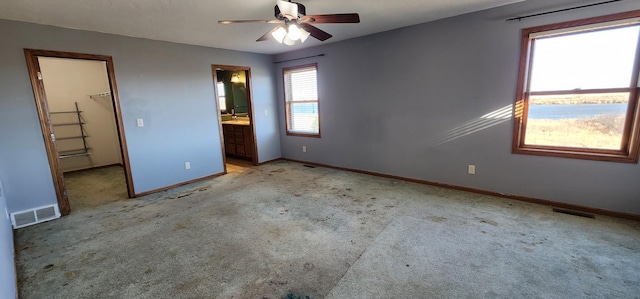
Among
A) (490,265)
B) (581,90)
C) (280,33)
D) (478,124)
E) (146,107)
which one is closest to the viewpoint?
(490,265)

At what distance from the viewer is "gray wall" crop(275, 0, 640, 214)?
2895mm

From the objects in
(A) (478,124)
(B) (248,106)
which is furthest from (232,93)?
(A) (478,124)

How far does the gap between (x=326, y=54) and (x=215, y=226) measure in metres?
3.44

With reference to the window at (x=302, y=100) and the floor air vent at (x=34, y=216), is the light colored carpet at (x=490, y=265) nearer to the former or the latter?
the window at (x=302, y=100)

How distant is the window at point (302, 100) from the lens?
5215 mm

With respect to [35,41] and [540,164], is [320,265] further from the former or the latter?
[35,41]

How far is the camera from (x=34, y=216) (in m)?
3.15

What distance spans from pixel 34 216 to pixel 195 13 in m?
3.11

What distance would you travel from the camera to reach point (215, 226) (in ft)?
9.45

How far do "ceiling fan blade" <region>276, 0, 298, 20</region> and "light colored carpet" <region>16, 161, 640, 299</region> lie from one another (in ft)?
6.84

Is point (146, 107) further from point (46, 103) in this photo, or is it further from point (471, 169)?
point (471, 169)

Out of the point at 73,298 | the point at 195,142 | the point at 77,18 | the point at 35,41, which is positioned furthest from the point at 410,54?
the point at 35,41

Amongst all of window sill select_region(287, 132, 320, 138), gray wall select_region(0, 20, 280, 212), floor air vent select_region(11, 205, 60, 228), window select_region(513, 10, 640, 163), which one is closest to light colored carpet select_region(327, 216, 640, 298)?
window select_region(513, 10, 640, 163)

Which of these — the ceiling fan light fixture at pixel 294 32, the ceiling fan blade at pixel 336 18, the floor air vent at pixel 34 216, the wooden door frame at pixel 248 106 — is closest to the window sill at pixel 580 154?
the ceiling fan blade at pixel 336 18
